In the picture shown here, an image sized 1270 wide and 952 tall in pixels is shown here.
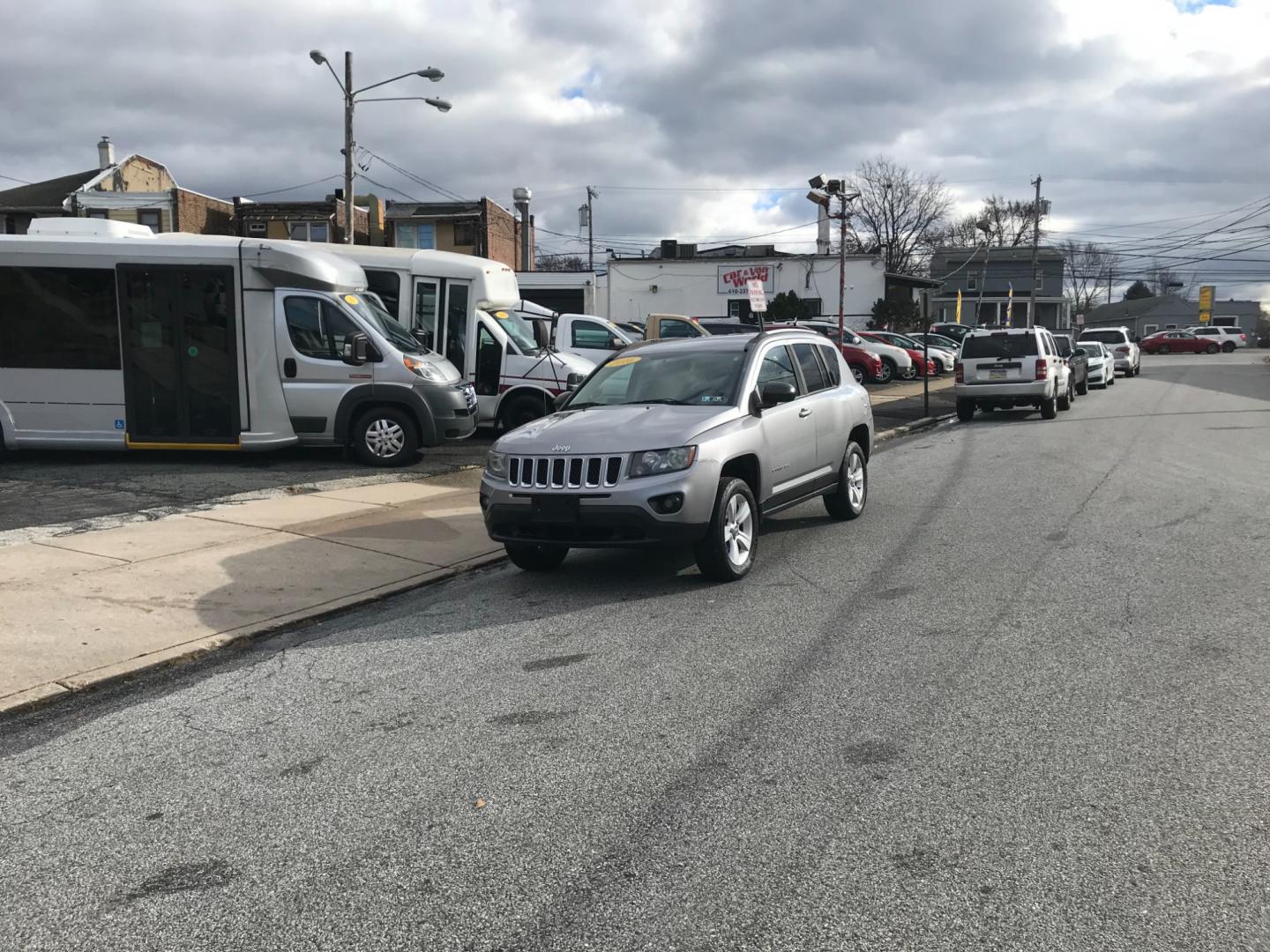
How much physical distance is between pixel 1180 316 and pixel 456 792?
11341cm

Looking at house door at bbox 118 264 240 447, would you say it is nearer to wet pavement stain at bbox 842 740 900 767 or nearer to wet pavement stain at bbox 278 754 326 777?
wet pavement stain at bbox 278 754 326 777

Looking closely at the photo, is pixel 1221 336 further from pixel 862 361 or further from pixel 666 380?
pixel 666 380

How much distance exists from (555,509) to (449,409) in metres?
6.93

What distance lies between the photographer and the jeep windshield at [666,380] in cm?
786

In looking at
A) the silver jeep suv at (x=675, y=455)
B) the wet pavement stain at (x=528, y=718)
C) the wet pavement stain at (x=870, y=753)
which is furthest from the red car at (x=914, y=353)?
the wet pavement stain at (x=870, y=753)

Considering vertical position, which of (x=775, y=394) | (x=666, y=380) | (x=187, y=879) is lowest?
(x=187, y=879)

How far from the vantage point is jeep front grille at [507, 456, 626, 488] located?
6852 mm

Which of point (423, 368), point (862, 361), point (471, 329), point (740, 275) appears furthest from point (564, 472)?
point (740, 275)

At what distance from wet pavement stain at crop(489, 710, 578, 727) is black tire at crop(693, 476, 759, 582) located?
2.44 metres

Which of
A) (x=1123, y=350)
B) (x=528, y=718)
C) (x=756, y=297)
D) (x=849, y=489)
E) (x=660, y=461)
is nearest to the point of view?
(x=528, y=718)

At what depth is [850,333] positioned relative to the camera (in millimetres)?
31000

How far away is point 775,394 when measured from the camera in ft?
25.8

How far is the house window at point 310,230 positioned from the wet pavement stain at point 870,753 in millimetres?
47042

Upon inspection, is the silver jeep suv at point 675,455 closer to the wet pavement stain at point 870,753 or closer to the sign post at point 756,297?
the wet pavement stain at point 870,753
